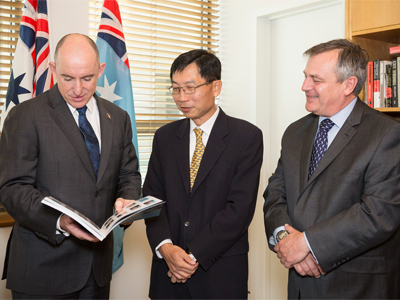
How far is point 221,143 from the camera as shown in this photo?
2000mm

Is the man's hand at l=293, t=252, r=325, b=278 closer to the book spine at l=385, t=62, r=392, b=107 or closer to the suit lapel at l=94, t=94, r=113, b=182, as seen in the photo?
the suit lapel at l=94, t=94, r=113, b=182

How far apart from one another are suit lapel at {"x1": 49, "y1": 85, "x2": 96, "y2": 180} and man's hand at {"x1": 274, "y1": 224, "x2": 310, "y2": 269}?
916mm

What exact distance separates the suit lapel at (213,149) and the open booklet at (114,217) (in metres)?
0.36

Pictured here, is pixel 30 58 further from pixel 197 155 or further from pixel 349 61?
pixel 349 61

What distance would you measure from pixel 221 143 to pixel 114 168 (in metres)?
0.55

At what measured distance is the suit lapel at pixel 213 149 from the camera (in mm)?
1952

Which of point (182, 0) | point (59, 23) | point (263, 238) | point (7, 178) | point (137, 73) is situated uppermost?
point (182, 0)

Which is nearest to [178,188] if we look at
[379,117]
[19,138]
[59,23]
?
[19,138]

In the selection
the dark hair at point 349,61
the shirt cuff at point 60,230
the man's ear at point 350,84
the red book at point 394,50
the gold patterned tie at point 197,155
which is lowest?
the shirt cuff at point 60,230

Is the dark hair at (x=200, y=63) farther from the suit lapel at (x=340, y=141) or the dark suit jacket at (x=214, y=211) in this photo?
the suit lapel at (x=340, y=141)

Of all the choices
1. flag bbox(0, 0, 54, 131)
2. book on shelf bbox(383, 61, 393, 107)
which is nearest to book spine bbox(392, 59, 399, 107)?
book on shelf bbox(383, 61, 393, 107)

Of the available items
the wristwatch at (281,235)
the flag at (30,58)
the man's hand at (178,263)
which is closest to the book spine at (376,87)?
the wristwatch at (281,235)

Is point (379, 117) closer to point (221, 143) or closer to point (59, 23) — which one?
point (221, 143)

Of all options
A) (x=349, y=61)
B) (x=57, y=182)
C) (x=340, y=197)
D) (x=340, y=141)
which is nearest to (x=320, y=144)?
(x=340, y=141)
